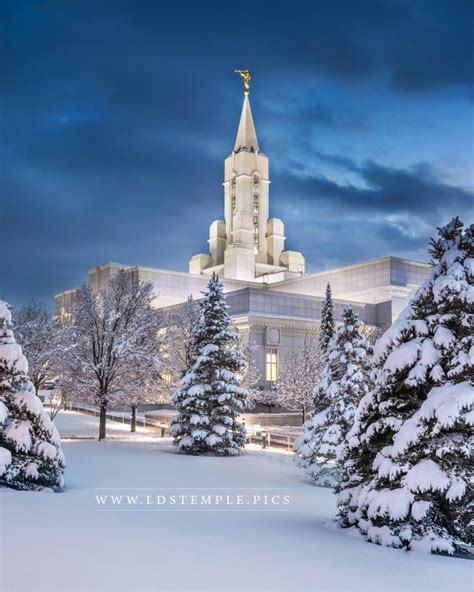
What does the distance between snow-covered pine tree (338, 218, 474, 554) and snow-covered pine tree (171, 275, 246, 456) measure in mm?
14130

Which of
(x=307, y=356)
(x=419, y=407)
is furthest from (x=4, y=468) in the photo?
(x=307, y=356)

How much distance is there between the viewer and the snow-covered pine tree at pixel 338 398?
20.6m

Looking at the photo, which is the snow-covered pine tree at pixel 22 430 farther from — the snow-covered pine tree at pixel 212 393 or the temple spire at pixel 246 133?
the temple spire at pixel 246 133

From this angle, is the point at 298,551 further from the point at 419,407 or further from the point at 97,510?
the point at 97,510

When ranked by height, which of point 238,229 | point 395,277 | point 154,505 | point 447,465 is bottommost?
point 154,505

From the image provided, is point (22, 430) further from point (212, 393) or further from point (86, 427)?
point (86, 427)

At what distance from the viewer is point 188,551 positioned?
320 inches

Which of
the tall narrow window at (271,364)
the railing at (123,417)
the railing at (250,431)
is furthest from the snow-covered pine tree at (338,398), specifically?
the tall narrow window at (271,364)

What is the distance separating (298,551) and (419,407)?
3428 millimetres

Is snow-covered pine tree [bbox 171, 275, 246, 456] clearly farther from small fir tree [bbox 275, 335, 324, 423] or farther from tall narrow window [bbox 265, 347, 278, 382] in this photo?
tall narrow window [bbox 265, 347, 278, 382]

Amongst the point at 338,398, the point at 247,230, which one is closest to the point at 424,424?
the point at 338,398

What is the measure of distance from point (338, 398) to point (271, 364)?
112 ft

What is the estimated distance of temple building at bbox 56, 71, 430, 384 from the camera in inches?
2210

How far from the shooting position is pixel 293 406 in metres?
42.3
